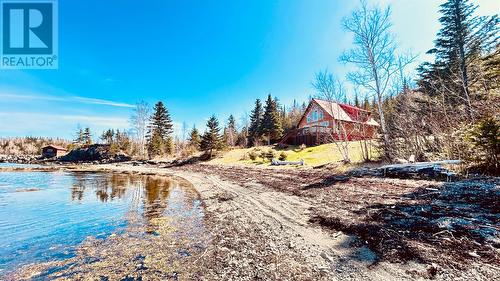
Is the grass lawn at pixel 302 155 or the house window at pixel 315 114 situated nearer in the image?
the grass lawn at pixel 302 155

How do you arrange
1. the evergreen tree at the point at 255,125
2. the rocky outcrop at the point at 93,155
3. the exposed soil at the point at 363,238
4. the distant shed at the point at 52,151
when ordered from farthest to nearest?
1. the distant shed at the point at 52,151
2. the rocky outcrop at the point at 93,155
3. the evergreen tree at the point at 255,125
4. the exposed soil at the point at 363,238

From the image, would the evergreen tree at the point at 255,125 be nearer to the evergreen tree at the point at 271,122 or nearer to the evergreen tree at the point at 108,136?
the evergreen tree at the point at 271,122

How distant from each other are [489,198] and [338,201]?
3971mm

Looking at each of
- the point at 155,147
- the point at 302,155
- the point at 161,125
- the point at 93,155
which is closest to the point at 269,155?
the point at 302,155

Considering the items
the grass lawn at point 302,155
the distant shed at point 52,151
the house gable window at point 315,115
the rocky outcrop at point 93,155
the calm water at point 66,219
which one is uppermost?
the house gable window at point 315,115

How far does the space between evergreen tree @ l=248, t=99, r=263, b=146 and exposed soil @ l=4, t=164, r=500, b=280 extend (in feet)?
130

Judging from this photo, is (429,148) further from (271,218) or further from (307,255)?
(307,255)

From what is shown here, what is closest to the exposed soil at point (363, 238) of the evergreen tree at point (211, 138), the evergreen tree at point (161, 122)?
the evergreen tree at point (211, 138)

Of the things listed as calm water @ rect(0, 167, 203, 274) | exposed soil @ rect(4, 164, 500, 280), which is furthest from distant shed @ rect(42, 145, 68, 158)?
exposed soil @ rect(4, 164, 500, 280)

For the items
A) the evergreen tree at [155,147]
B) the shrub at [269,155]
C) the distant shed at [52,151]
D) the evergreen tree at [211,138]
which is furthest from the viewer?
the distant shed at [52,151]

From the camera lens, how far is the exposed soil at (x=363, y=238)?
3.40 meters

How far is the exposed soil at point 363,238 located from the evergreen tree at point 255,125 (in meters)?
39.7

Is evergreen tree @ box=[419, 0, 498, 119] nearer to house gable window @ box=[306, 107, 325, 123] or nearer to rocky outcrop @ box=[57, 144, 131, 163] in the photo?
house gable window @ box=[306, 107, 325, 123]

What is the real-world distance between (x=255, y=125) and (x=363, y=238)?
1892 inches
